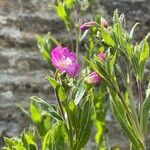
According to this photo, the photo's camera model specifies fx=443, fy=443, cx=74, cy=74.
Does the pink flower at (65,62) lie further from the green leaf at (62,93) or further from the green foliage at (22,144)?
the green foliage at (22,144)

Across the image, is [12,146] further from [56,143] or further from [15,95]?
[15,95]

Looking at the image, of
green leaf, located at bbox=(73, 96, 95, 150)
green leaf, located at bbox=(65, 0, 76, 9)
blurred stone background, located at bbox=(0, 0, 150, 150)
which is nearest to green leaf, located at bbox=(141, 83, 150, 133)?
green leaf, located at bbox=(73, 96, 95, 150)

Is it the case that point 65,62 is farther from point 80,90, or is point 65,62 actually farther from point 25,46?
point 25,46

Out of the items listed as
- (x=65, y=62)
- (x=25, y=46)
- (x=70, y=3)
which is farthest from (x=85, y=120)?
(x=25, y=46)

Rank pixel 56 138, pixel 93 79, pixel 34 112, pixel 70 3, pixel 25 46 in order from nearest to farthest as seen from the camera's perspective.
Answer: pixel 56 138
pixel 93 79
pixel 34 112
pixel 70 3
pixel 25 46

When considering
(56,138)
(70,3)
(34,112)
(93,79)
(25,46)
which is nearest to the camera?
(56,138)
